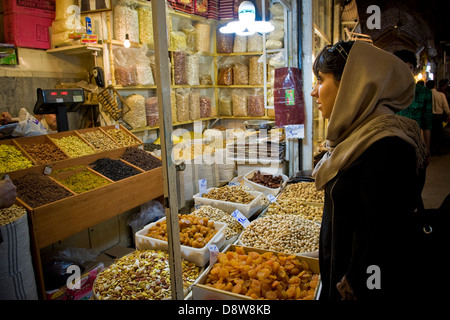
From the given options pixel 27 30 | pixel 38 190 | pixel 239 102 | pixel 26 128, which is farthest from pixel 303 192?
pixel 27 30

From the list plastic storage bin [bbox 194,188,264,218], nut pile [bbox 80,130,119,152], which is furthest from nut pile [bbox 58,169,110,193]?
plastic storage bin [bbox 194,188,264,218]

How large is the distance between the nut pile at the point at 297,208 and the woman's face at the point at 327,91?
4.55 feet

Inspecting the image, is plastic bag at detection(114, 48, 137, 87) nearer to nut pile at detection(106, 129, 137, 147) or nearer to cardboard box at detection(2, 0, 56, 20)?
nut pile at detection(106, 129, 137, 147)

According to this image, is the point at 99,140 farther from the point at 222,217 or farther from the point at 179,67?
the point at 179,67

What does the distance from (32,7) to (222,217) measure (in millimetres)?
3110

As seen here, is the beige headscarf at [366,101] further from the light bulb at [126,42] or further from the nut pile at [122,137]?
the light bulb at [126,42]

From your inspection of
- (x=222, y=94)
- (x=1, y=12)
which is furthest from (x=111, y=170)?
(x=222, y=94)

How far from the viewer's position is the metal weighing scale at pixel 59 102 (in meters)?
2.79

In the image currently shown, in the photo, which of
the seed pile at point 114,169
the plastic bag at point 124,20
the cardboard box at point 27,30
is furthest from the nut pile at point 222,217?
the cardboard box at point 27,30

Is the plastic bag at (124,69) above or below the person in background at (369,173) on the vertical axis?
above

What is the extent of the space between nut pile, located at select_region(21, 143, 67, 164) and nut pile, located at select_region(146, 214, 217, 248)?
1.16 meters
